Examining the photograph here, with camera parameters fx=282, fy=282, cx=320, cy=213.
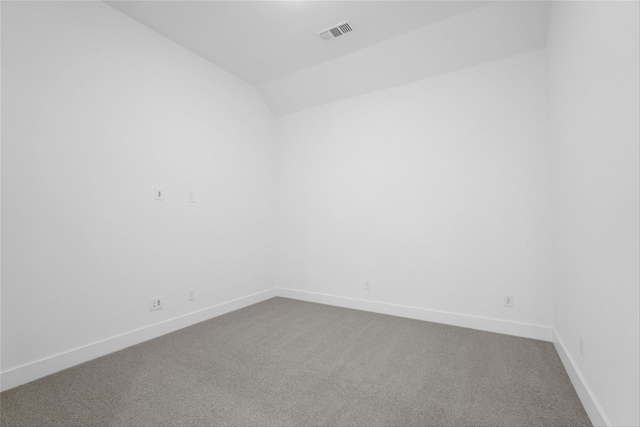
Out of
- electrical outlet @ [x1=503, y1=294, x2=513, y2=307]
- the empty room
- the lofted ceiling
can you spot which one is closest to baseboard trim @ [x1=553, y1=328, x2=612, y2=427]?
the empty room

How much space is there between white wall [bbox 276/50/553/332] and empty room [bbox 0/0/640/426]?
2cm

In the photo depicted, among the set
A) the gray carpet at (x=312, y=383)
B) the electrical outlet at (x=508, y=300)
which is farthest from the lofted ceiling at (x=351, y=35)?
the gray carpet at (x=312, y=383)

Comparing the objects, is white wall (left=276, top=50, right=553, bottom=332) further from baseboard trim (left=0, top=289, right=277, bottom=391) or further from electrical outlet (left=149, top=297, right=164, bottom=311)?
electrical outlet (left=149, top=297, right=164, bottom=311)

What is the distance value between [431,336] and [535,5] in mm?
2907

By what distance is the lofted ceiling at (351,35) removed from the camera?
7.86 ft

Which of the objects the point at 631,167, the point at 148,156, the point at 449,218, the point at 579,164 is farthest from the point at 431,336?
the point at 148,156

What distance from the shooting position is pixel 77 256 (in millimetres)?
2143

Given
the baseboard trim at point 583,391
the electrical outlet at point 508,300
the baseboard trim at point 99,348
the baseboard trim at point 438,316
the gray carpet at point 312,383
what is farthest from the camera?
the electrical outlet at point 508,300

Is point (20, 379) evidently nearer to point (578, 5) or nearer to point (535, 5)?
point (578, 5)

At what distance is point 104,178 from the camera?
2316 millimetres

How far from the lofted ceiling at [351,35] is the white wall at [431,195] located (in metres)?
0.19

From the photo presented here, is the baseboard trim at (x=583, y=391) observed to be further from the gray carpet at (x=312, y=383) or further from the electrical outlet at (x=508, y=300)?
the electrical outlet at (x=508, y=300)

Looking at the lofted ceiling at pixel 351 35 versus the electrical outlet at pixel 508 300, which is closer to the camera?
the lofted ceiling at pixel 351 35

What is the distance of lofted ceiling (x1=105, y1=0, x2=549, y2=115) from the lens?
7.86 ft
